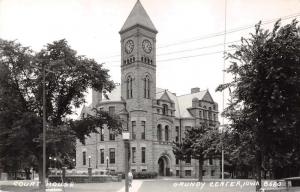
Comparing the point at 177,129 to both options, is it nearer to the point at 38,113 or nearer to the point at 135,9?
the point at 135,9

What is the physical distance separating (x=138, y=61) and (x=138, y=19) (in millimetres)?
5621

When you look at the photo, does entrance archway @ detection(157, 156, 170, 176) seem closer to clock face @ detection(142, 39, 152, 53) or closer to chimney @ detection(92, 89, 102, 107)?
chimney @ detection(92, 89, 102, 107)

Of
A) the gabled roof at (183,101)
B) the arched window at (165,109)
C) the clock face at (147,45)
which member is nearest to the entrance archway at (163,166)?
the arched window at (165,109)

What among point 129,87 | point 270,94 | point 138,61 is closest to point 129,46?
point 138,61

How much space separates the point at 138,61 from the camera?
188 ft

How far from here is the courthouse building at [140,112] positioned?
2248 inches

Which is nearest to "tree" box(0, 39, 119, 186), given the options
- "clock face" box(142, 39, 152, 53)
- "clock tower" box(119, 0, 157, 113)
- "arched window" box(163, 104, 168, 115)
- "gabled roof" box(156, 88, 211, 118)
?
"clock tower" box(119, 0, 157, 113)

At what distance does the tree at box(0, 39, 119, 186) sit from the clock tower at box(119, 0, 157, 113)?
22372 mm

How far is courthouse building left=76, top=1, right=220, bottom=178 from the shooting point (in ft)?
187

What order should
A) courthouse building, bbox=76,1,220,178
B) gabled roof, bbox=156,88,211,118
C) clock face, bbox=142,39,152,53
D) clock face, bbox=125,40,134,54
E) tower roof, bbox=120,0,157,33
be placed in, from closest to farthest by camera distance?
courthouse building, bbox=76,1,220,178
tower roof, bbox=120,0,157,33
clock face, bbox=142,39,152,53
clock face, bbox=125,40,134,54
gabled roof, bbox=156,88,211,118

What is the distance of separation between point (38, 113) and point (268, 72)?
20.3 m

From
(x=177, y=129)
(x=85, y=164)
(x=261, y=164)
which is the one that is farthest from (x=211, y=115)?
(x=261, y=164)

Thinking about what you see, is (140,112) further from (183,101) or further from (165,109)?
(183,101)

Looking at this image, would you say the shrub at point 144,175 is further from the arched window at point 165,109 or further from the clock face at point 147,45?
the clock face at point 147,45
